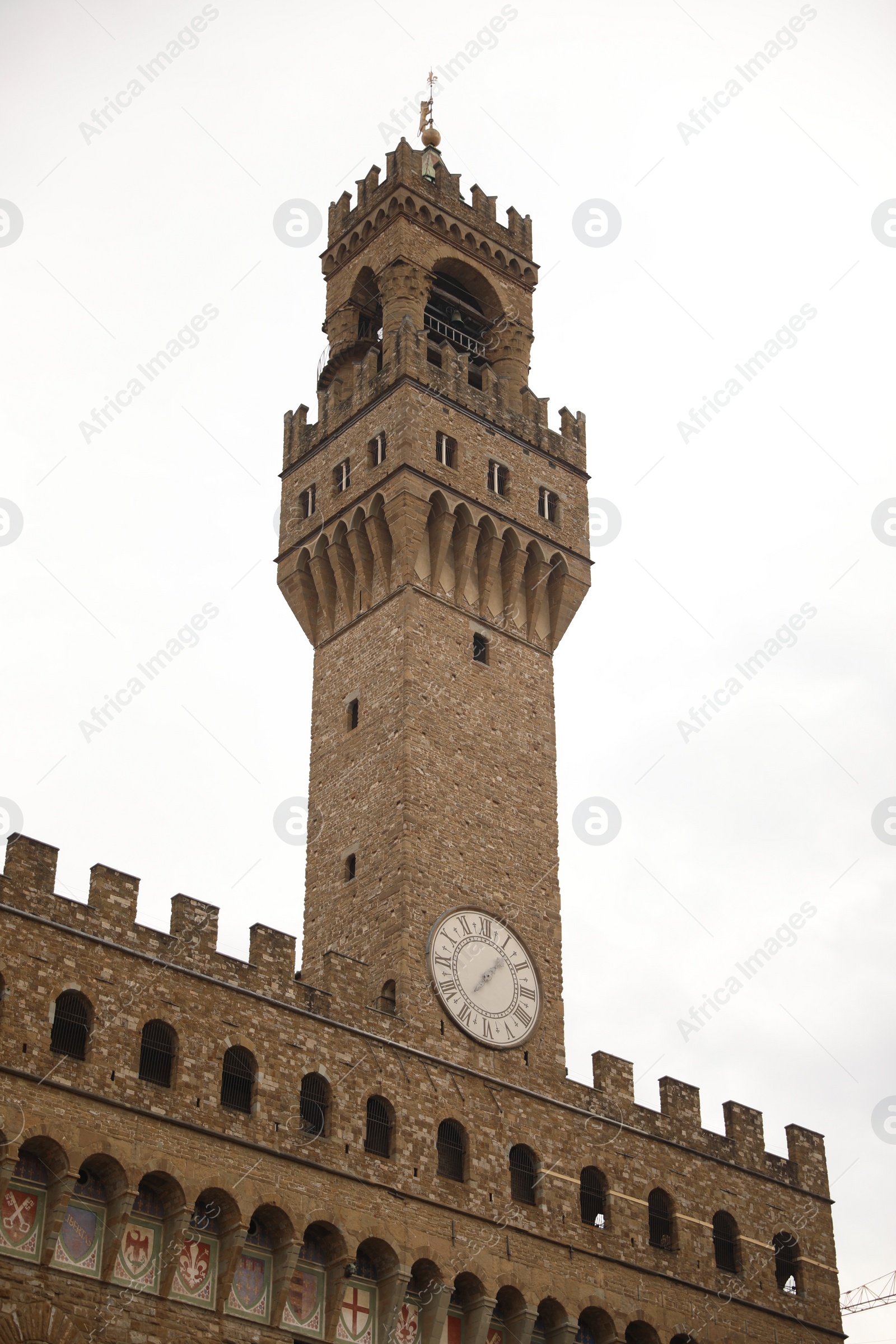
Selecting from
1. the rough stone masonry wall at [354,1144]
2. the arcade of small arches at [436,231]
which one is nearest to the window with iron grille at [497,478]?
the arcade of small arches at [436,231]

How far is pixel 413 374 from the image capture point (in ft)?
151

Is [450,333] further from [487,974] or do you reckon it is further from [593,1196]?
[593,1196]

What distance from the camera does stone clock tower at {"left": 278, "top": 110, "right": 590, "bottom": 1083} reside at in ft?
131

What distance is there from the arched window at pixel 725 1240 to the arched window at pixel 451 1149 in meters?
7.19

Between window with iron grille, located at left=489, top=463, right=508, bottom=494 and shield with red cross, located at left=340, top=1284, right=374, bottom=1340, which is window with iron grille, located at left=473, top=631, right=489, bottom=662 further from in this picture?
shield with red cross, located at left=340, top=1284, right=374, bottom=1340

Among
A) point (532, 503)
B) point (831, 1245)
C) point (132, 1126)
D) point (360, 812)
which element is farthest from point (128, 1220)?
point (532, 503)

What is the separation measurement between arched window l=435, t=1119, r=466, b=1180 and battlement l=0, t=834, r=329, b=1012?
3770 mm

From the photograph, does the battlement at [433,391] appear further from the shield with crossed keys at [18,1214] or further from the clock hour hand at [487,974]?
the shield with crossed keys at [18,1214]

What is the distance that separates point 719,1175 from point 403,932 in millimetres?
9827

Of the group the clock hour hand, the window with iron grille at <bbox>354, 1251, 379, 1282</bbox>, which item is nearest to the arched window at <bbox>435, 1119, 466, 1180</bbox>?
the window with iron grille at <bbox>354, 1251, 379, 1282</bbox>

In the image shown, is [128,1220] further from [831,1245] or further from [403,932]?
[831,1245]

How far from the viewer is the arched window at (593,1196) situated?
1529 inches

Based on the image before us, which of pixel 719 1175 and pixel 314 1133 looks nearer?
pixel 314 1133

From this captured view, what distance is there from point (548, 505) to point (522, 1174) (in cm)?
1814
